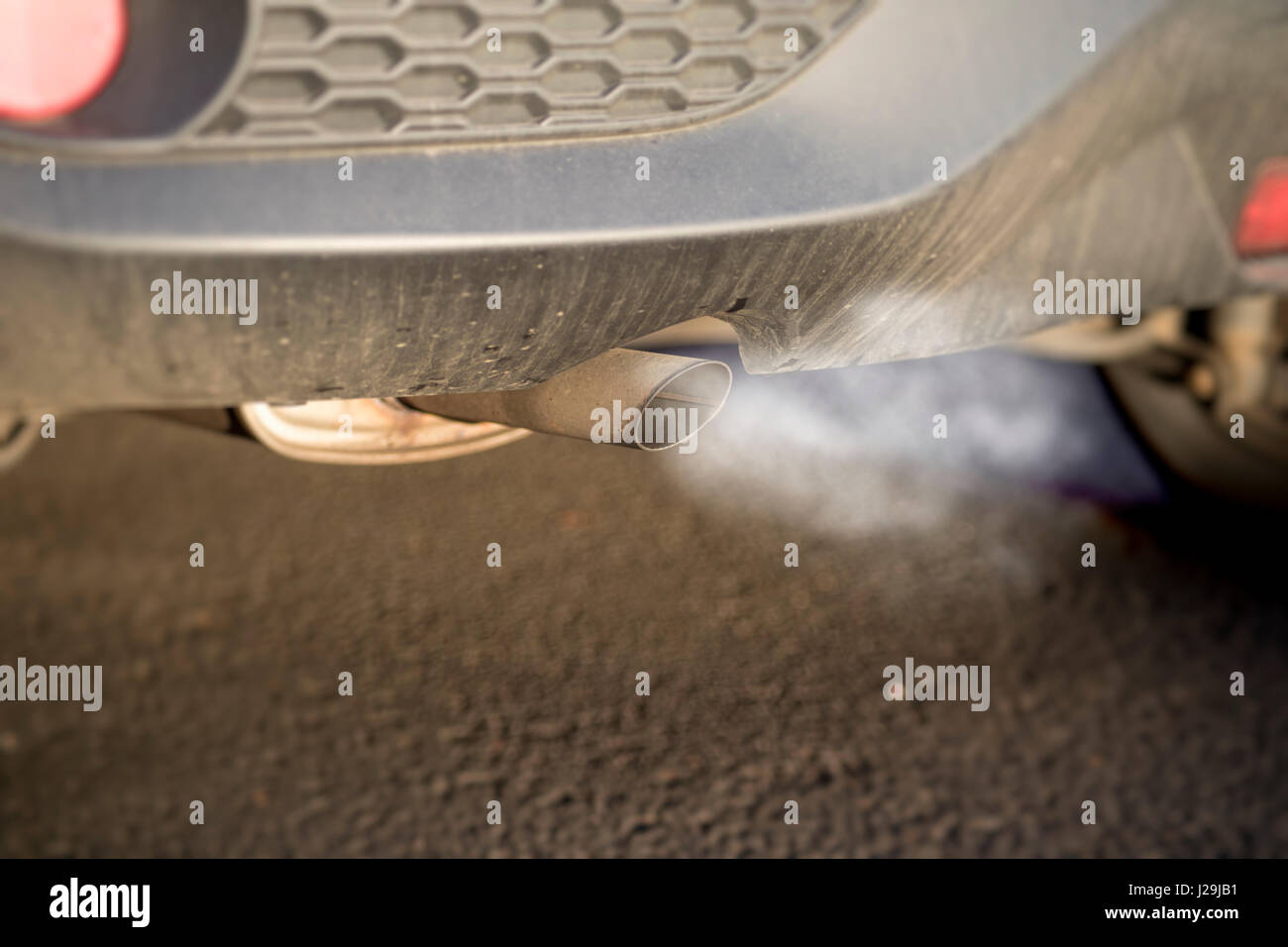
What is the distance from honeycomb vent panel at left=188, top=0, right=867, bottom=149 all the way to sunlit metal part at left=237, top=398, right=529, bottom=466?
0.52 m

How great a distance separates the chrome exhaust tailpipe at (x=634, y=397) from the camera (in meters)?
1.28

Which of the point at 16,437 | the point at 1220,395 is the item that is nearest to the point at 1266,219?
the point at 1220,395

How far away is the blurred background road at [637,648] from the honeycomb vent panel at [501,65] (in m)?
1.03

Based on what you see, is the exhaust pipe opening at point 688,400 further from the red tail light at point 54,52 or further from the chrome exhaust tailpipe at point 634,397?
the red tail light at point 54,52

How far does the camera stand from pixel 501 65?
1068 mm

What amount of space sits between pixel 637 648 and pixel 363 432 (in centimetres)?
76

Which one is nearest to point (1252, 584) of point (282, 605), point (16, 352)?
point (282, 605)

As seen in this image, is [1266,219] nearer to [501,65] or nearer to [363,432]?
[501,65]

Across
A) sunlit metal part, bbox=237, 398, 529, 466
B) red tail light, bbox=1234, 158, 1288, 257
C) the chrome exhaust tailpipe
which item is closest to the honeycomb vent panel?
the chrome exhaust tailpipe

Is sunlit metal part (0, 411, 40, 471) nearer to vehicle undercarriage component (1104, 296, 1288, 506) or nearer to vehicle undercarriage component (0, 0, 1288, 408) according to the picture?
vehicle undercarriage component (0, 0, 1288, 408)

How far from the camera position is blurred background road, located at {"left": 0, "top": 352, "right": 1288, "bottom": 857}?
5.74ft

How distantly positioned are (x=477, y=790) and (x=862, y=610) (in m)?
0.86
